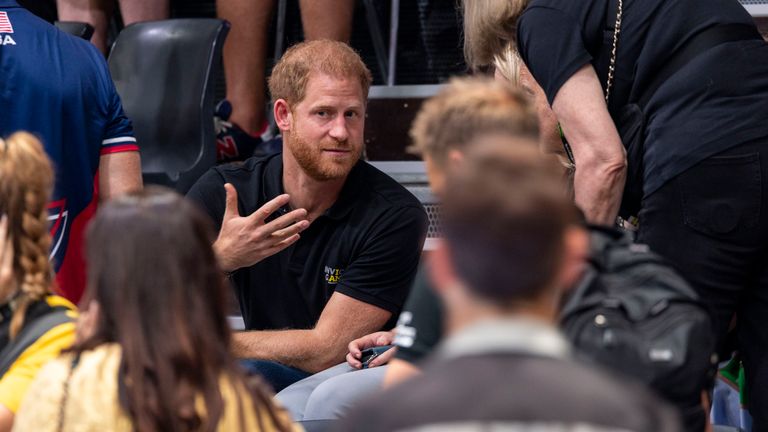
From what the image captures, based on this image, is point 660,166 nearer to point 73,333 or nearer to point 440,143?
point 440,143

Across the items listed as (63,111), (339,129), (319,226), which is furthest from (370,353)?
(63,111)

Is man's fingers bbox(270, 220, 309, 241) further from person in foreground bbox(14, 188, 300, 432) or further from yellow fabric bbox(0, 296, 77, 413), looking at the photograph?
person in foreground bbox(14, 188, 300, 432)

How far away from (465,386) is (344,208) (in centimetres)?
188

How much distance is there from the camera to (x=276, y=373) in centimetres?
283

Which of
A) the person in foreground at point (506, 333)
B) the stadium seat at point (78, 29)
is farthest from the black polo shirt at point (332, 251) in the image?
the person in foreground at point (506, 333)

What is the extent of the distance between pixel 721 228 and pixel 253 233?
1094mm

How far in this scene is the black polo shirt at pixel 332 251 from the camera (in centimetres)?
294

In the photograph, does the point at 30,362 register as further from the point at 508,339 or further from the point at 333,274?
the point at 333,274

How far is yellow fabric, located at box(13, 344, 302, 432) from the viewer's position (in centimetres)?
156

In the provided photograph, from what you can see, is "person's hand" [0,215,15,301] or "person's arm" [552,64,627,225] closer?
"person's hand" [0,215,15,301]

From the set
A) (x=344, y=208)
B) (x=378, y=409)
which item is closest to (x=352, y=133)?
(x=344, y=208)

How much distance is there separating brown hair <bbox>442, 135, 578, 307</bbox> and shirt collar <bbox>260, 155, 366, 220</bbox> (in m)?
1.79

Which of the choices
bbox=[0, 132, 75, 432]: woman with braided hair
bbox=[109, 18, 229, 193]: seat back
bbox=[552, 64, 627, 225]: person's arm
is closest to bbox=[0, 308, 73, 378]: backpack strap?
bbox=[0, 132, 75, 432]: woman with braided hair

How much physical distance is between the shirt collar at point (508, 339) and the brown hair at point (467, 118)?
0.49 m
